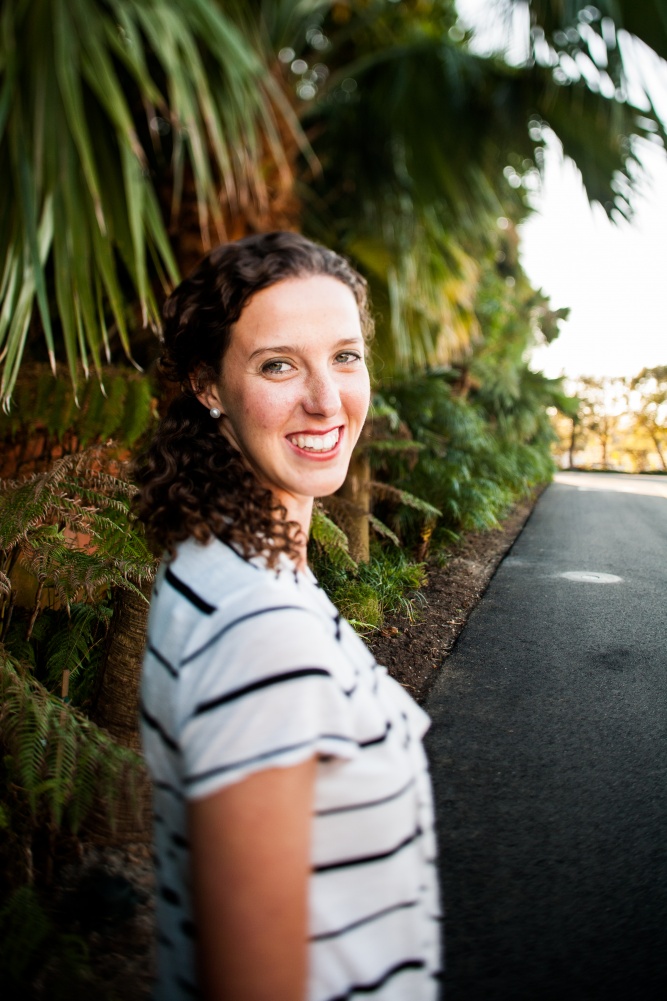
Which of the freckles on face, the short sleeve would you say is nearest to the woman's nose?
the freckles on face

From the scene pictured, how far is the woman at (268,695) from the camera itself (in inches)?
30.9

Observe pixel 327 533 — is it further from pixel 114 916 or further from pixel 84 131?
pixel 84 131

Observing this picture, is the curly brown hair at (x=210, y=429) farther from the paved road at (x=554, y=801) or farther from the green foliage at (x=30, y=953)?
the paved road at (x=554, y=801)

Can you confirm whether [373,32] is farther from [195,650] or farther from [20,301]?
[195,650]

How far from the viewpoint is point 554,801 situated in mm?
2859

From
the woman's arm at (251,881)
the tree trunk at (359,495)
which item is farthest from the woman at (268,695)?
the tree trunk at (359,495)

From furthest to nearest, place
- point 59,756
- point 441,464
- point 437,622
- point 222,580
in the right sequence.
→ point 441,464 < point 437,622 < point 59,756 < point 222,580

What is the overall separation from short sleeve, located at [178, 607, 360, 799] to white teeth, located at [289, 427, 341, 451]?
413 mm

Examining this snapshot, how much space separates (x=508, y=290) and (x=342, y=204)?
953 centimetres

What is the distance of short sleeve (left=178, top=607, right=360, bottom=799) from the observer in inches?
30.7

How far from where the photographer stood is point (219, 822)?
30.7 inches

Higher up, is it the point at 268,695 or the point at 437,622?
the point at 268,695

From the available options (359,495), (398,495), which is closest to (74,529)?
(359,495)

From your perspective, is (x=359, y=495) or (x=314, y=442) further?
(x=359, y=495)
